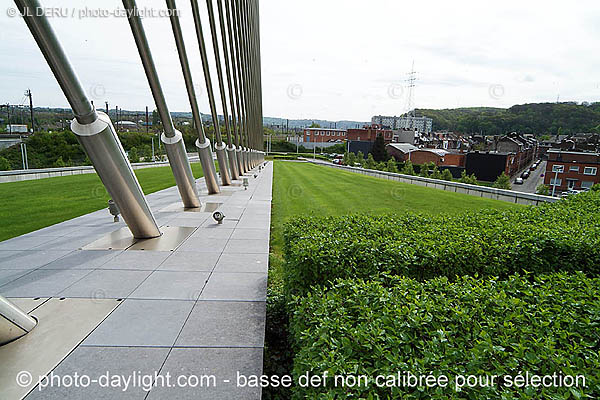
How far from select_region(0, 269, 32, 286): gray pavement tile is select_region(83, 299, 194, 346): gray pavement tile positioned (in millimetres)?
2262

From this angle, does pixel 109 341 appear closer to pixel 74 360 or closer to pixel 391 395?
pixel 74 360

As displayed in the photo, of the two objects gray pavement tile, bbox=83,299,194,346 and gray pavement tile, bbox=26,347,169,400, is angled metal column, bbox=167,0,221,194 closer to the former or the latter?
gray pavement tile, bbox=83,299,194,346

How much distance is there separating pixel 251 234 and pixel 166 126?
13.3ft

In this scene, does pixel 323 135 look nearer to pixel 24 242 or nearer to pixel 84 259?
pixel 24 242

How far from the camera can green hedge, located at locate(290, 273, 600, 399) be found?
2.15 m

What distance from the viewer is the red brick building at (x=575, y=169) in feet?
123

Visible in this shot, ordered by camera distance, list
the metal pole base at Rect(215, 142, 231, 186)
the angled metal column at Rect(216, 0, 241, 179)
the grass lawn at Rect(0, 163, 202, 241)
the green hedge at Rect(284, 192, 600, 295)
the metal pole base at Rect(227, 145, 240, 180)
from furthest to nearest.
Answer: the metal pole base at Rect(227, 145, 240, 180)
the metal pole base at Rect(215, 142, 231, 186)
the angled metal column at Rect(216, 0, 241, 179)
the grass lawn at Rect(0, 163, 202, 241)
the green hedge at Rect(284, 192, 600, 295)

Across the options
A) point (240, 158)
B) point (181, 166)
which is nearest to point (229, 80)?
point (181, 166)

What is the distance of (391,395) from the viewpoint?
2.09m

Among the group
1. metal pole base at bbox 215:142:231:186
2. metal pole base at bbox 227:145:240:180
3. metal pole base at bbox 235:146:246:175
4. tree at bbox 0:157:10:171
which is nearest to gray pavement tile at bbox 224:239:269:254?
metal pole base at bbox 215:142:231:186

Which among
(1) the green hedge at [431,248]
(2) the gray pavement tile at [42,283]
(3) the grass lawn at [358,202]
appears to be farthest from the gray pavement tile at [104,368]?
(3) the grass lawn at [358,202]

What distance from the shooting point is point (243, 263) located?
6.78 meters

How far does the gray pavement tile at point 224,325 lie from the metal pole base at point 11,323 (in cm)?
178

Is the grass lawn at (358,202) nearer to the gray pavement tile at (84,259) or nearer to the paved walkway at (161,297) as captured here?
the paved walkway at (161,297)
